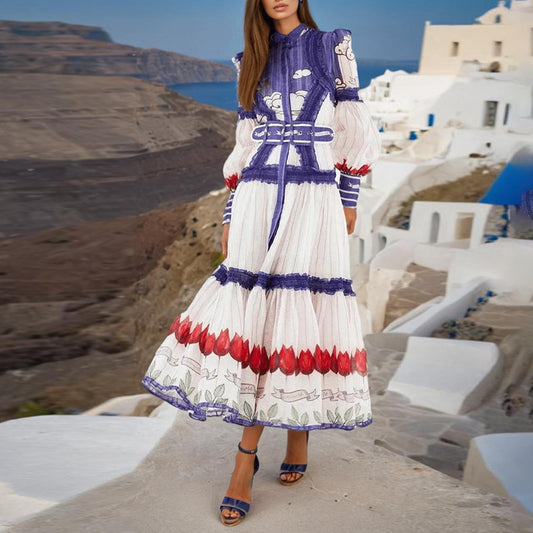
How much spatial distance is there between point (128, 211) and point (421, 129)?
41.8 ft

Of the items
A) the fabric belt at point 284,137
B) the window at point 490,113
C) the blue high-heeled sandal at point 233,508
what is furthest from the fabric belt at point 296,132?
the window at point 490,113

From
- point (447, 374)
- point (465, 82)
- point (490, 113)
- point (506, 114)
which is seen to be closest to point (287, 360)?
point (447, 374)

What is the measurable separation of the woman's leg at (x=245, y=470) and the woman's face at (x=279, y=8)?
1.07 meters

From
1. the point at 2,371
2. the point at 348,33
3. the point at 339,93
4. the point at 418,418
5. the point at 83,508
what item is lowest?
the point at 2,371

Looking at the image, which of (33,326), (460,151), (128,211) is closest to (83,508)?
(33,326)

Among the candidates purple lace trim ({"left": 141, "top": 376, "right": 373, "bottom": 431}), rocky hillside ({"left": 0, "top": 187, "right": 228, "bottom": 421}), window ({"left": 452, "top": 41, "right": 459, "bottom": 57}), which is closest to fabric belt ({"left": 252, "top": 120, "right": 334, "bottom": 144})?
purple lace trim ({"left": 141, "top": 376, "right": 373, "bottom": 431})

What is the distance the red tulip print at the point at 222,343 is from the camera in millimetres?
1656

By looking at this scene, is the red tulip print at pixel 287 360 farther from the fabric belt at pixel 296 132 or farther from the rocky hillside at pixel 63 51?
the rocky hillside at pixel 63 51

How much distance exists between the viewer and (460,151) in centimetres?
1586

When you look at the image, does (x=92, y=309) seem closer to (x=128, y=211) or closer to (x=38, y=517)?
(x=128, y=211)

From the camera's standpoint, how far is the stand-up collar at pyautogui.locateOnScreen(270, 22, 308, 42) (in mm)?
1752

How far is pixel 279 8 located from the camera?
1713 millimetres

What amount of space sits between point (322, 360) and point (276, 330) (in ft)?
0.49

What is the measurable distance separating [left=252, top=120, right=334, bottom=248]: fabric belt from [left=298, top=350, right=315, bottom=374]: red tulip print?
299mm
